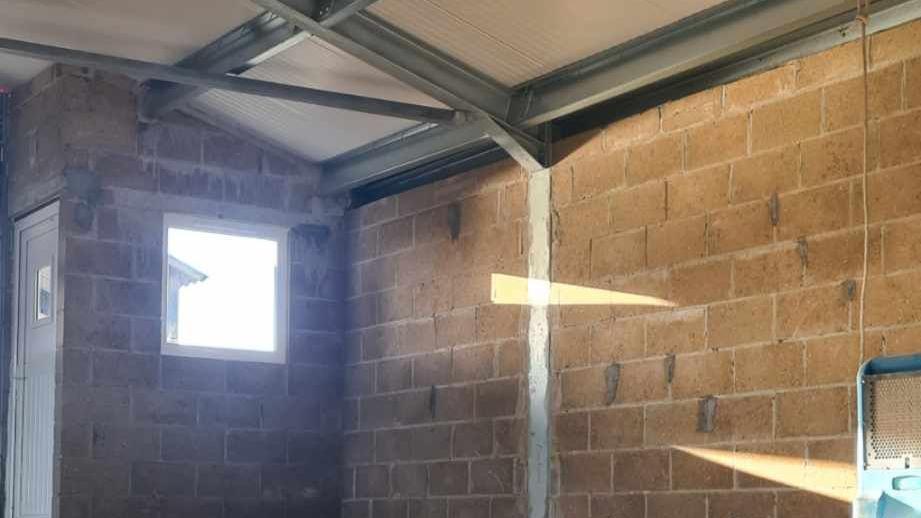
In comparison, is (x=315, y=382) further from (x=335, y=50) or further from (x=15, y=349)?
(x=335, y=50)

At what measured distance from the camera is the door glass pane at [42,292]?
801cm

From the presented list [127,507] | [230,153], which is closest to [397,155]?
[230,153]

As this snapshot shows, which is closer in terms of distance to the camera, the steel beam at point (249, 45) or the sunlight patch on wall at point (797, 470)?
the sunlight patch on wall at point (797, 470)

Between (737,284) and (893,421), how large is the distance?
1592 mm

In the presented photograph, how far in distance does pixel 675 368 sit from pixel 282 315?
3.10 metres

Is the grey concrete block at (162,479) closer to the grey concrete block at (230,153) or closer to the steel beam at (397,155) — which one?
the grey concrete block at (230,153)

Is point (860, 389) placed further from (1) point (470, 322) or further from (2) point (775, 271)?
(1) point (470, 322)

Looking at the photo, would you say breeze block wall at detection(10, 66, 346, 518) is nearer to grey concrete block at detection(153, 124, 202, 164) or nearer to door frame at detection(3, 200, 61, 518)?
grey concrete block at detection(153, 124, 202, 164)

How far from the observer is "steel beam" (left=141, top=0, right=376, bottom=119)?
20.8ft

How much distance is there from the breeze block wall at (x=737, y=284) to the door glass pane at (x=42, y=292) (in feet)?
9.87

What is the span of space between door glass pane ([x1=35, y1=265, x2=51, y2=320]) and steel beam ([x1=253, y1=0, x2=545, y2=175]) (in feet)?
8.39

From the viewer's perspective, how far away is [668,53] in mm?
6172

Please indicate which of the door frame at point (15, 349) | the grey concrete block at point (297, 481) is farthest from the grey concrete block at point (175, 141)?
the grey concrete block at point (297, 481)

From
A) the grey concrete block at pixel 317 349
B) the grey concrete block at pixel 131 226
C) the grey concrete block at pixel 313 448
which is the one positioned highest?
the grey concrete block at pixel 131 226
